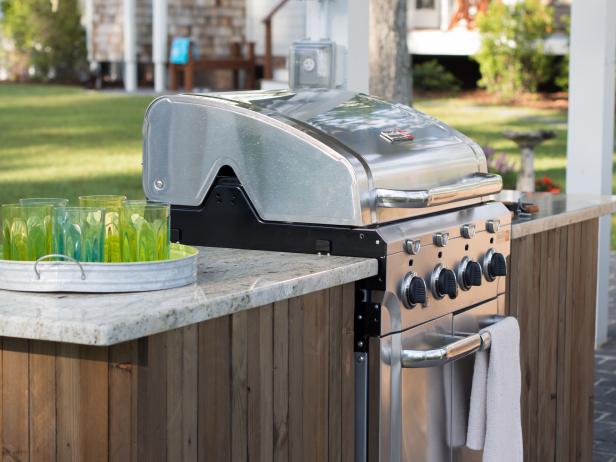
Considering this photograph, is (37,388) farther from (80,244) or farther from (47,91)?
(47,91)

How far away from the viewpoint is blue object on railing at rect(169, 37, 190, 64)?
22891 millimetres

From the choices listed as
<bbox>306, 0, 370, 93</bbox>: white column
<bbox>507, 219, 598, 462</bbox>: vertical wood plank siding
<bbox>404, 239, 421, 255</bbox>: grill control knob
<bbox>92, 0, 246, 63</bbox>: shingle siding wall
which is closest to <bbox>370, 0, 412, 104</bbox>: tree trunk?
<bbox>306, 0, 370, 93</bbox>: white column

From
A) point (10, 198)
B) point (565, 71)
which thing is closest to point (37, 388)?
point (10, 198)

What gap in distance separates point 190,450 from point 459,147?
5.25ft

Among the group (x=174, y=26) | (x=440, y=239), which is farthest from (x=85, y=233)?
(x=174, y=26)

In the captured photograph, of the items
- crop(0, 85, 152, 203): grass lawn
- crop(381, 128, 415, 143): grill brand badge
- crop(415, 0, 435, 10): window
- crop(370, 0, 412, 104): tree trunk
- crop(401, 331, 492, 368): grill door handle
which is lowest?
crop(0, 85, 152, 203): grass lawn

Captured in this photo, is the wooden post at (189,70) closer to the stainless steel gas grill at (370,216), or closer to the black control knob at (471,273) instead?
the stainless steel gas grill at (370,216)

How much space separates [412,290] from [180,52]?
20056 mm

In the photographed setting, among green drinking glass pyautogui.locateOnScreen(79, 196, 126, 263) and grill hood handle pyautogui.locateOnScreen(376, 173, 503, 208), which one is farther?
grill hood handle pyautogui.locateOnScreen(376, 173, 503, 208)

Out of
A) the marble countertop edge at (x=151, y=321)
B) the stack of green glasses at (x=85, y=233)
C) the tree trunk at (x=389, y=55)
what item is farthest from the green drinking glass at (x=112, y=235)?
the tree trunk at (x=389, y=55)

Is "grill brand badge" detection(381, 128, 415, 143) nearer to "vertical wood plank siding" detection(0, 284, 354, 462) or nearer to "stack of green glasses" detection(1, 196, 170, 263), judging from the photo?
"vertical wood plank siding" detection(0, 284, 354, 462)

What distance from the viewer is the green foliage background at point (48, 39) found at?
2747 centimetres

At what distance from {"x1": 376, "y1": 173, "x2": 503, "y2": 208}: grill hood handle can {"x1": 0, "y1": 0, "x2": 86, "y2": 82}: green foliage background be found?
2451 centimetres

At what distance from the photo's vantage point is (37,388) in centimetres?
263
